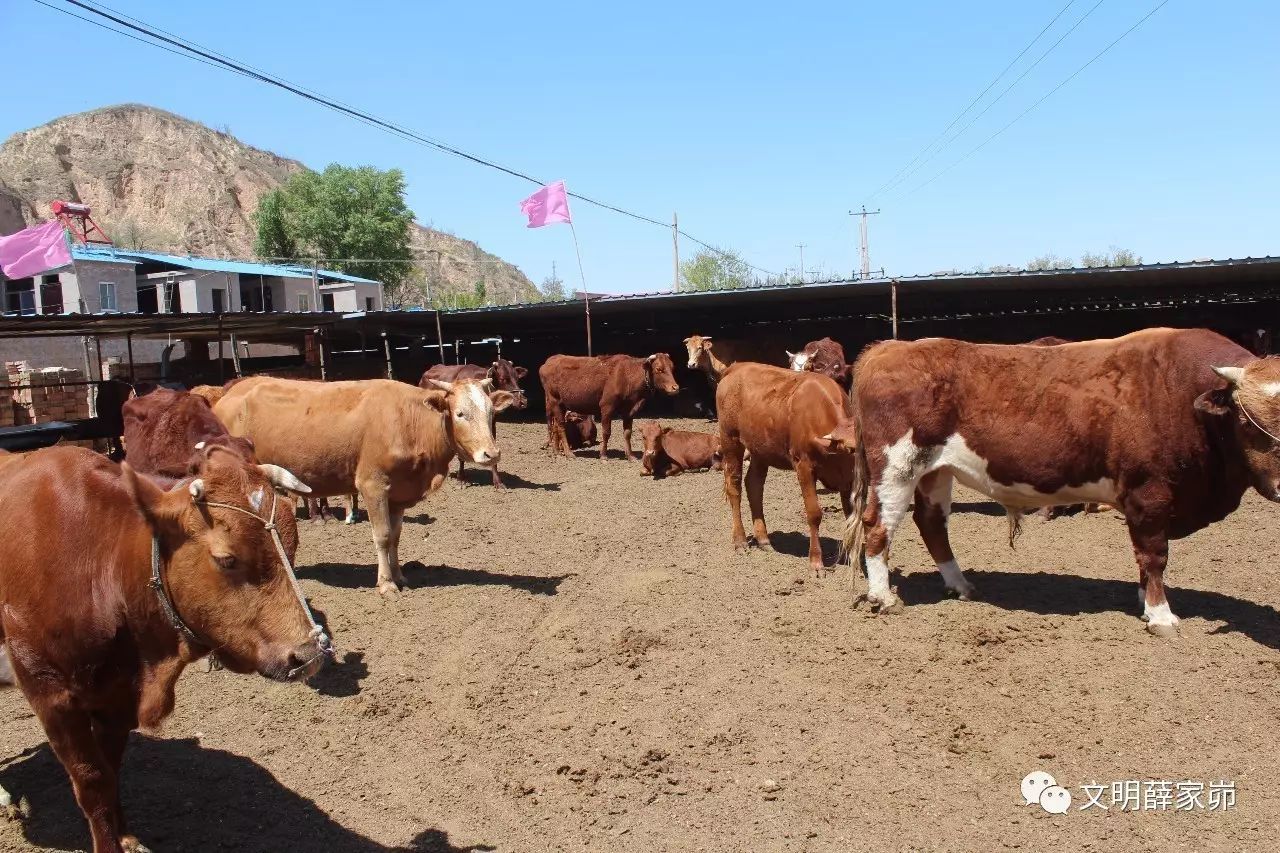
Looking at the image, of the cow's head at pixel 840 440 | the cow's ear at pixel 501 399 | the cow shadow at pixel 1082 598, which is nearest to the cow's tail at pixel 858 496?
the cow shadow at pixel 1082 598

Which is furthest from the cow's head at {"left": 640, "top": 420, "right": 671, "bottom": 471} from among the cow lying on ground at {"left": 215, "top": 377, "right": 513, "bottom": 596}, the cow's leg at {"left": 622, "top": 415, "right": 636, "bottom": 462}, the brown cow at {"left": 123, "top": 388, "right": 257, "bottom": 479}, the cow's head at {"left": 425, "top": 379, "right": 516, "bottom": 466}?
the brown cow at {"left": 123, "top": 388, "right": 257, "bottom": 479}

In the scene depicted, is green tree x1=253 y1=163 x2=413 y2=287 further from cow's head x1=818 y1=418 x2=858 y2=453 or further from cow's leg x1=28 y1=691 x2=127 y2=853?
cow's leg x1=28 y1=691 x2=127 y2=853

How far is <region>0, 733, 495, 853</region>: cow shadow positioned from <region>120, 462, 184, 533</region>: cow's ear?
1905 mm

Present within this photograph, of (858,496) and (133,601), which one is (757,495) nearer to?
(858,496)

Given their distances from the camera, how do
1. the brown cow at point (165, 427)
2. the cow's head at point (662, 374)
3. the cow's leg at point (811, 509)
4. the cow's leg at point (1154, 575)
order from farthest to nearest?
the cow's head at point (662, 374) → the cow's leg at point (811, 509) → the brown cow at point (165, 427) → the cow's leg at point (1154, 575)

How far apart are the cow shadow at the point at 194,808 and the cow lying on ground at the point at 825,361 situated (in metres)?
13.0

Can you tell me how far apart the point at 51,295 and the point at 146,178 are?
47.1 metres

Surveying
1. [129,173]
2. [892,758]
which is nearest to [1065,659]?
[892,758]

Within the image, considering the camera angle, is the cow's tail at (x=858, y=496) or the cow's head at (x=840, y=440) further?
the cow's head at (x=840, y=440)

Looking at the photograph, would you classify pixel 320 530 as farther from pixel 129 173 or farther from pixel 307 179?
pixel 129 173

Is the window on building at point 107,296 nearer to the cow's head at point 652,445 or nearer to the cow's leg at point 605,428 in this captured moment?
the cow's leg at point 605,428

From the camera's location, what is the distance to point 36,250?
51.8ft

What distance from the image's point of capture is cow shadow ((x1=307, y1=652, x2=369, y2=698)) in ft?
23.0

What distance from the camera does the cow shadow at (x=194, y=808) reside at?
4867 millimetres
